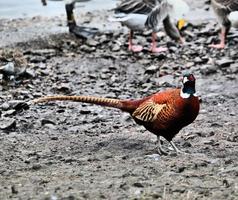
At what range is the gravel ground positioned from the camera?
4.81 meters

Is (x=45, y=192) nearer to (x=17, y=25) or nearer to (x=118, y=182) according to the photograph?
(x=118, y=182)

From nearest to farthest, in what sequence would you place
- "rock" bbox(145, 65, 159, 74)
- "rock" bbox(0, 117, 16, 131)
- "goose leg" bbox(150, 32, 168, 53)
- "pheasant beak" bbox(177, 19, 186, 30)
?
"rock" bbox(0, 117, 16, 131), "rock" bbox(145, 65, 159, 74), "goose leg" bbox(150, 32, 168, 53), "pheasant beak" bbox(177, 19, 186, 30)

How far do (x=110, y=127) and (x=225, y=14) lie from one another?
4.49m

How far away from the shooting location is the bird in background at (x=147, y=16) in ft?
A: 36.5

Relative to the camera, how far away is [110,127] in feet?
24.5

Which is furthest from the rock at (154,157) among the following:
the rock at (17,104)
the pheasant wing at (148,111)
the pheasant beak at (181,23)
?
the pheasant beak at (181,23)

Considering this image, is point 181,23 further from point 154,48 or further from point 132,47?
point 132,47

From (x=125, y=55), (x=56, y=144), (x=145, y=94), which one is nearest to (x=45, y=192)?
(x=56, y=144)

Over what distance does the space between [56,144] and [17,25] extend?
19.2 ft

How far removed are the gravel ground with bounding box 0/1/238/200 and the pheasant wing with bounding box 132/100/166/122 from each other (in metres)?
0.30

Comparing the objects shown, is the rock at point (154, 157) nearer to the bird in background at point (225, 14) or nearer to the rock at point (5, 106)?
the rock at point (5, 106)

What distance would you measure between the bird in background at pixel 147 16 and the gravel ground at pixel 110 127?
0.20 meters

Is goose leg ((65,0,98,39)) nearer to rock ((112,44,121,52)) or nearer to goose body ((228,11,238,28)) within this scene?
rock ((112,44,121,52))

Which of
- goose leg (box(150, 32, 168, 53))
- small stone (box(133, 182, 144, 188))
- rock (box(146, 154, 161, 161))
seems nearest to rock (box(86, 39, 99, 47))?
goose leg (box(150, 32, 168, 53))
